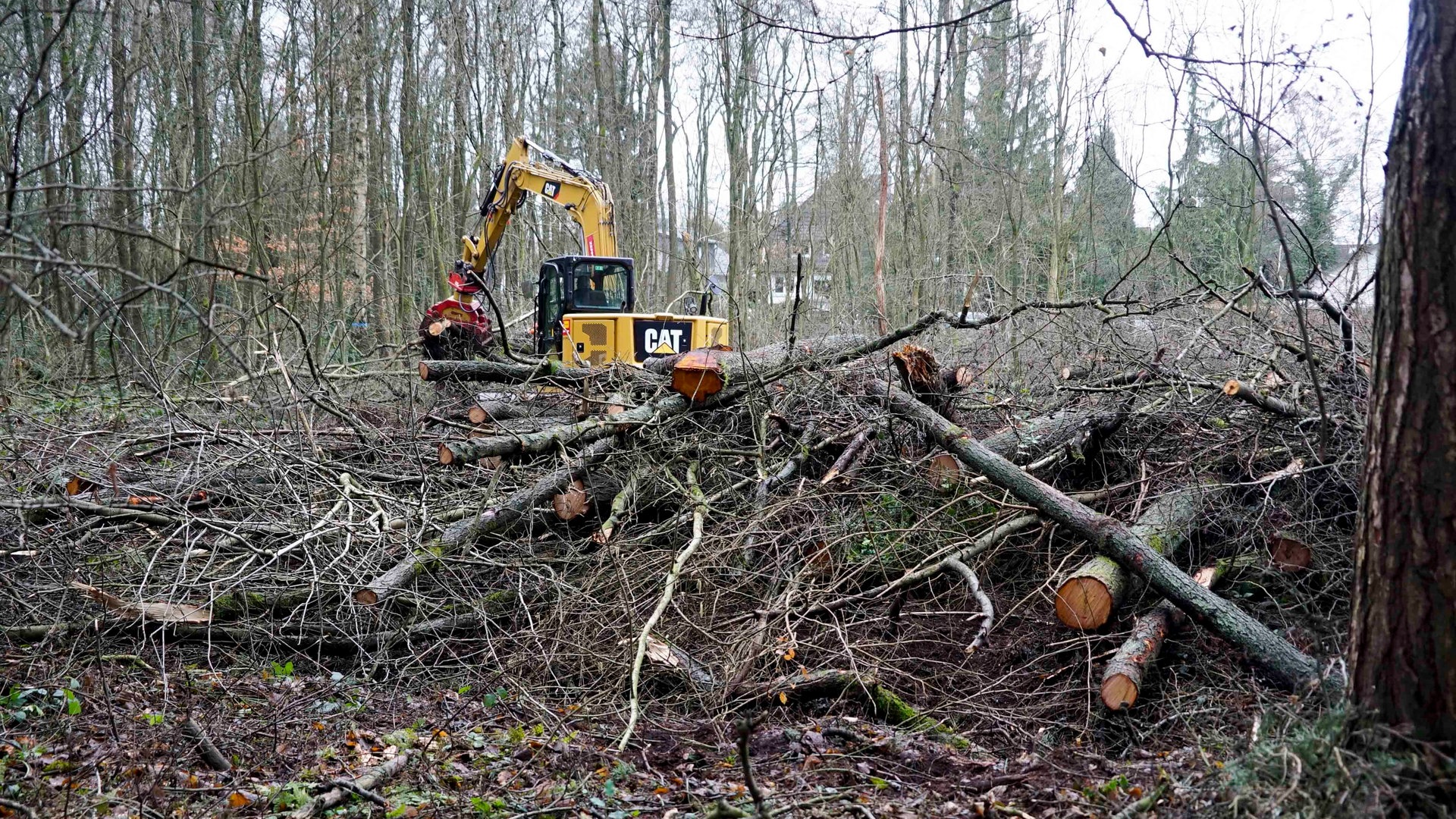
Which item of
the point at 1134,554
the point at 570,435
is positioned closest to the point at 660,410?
the point at 570,435

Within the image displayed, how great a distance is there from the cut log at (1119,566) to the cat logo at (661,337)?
578cm

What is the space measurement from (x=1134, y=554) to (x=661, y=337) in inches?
→ 248

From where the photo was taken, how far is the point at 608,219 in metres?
11.6

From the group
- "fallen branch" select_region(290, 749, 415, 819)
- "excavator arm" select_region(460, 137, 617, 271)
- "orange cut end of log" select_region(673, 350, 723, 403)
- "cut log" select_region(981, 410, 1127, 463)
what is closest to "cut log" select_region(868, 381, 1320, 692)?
"cut log" select_region(981, 410, 1127, 463)

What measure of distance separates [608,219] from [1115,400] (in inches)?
289

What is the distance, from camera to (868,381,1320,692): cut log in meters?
3.72

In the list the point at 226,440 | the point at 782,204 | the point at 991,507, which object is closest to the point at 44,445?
the point at 226,440

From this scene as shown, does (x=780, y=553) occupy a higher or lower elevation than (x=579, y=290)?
lower

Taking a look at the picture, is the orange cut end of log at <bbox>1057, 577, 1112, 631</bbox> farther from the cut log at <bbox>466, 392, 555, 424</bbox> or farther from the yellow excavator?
the yellow excavator

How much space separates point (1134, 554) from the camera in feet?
14.2

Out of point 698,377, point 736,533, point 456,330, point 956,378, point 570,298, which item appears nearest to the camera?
point 736,533

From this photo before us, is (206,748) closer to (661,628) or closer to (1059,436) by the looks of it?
(661,628)

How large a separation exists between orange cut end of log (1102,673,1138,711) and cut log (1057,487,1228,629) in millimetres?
444

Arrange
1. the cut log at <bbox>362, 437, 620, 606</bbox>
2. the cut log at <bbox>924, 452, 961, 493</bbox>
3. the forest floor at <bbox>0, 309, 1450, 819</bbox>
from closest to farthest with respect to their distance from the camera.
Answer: the forest floor at <bbox>0, 309, 1450, 819</bbox>
the cut log at <bbox>362, 437, 620, 606</bbox>
the cut log at <bbox>924, 452, 961, 493</bbox>
